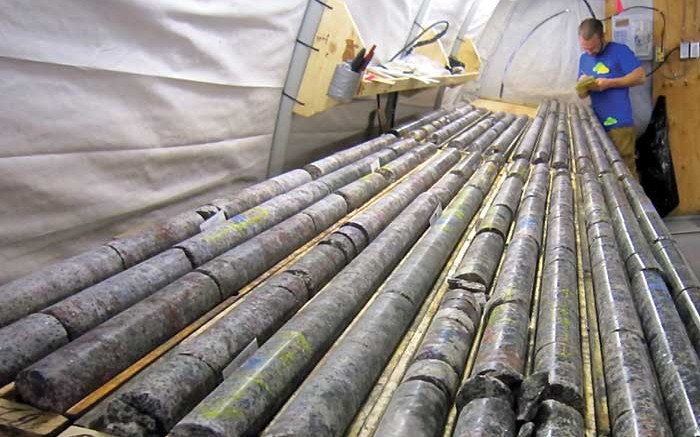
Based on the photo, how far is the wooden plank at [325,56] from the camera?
105 inches

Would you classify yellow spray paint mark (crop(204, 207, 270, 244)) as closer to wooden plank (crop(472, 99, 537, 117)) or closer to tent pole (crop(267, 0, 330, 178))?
tent pole (crop(267, 0, 330, 178))

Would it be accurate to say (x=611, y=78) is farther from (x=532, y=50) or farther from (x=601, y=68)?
(x=532, y=50)

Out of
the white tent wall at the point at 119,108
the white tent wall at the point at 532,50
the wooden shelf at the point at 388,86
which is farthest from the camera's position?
the white tent wall at the point at 532,50

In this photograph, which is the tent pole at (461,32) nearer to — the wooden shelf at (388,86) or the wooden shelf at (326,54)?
the wooden shelf at (388,86)

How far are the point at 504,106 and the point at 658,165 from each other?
2157 millimetres

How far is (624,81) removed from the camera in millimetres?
4855

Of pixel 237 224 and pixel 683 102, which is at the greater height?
pixel 683 102

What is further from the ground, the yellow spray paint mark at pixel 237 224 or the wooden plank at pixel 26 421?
the yellow spray paint mark at pixel 237 224

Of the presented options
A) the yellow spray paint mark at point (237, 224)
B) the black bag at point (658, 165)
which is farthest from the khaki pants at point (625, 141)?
the yellow spray paint mark at point (237, 224)

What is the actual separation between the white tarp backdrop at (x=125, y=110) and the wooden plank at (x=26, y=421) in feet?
2.35

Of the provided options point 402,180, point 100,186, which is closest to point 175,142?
point 100,186

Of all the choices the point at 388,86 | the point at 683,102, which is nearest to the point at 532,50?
the point at 683,102

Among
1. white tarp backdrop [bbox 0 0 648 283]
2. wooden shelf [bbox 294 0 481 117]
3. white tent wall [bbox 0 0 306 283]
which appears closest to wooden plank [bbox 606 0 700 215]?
wooden shelf [bbox 294 0 481 117]

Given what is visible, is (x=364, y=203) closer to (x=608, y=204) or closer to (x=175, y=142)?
(x=175, y=142)
